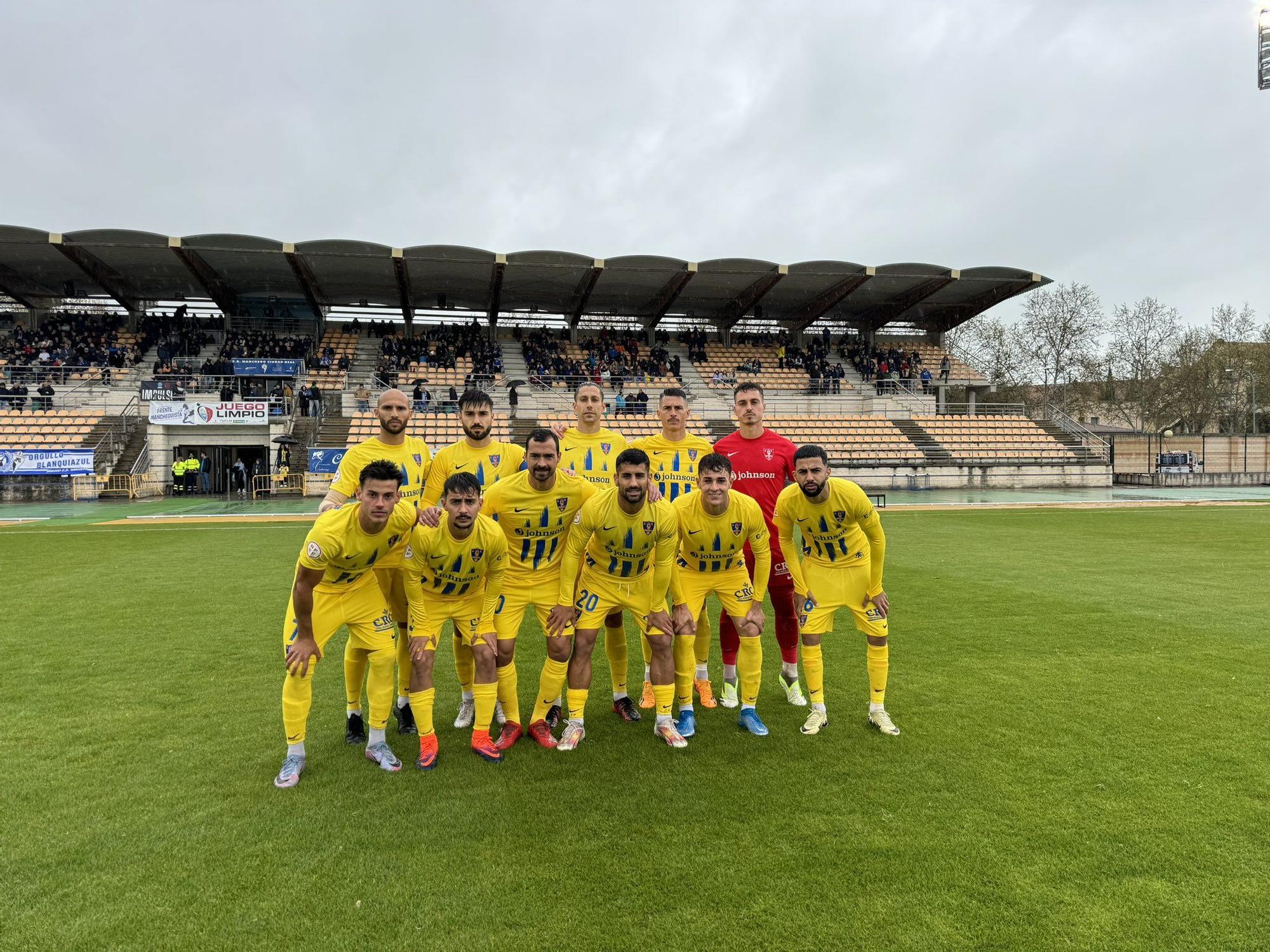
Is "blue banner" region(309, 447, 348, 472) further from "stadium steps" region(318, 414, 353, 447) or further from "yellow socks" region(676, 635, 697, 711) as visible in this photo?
"yellow socks" region(676, 635, 697, 711)

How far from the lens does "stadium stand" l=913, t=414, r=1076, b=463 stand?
Answer: 29.7 metres

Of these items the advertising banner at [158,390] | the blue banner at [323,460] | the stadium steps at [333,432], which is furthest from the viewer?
the stadium steps at [333,432]

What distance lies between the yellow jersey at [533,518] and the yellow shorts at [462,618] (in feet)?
0.98

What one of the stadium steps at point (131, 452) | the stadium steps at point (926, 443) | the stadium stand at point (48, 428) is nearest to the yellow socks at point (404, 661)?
the stadium steps at point (131, 452)

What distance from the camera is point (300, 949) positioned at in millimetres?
2457

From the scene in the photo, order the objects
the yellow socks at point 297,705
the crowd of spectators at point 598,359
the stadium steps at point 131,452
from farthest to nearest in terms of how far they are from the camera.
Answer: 1. the crowd of spectators at point 598,359
2. the stadium steps at point 131,452
3. the yellow socks at point 297,705

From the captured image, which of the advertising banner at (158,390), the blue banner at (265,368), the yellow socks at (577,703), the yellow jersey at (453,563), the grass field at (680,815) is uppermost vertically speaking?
the blue banner at (265,368)

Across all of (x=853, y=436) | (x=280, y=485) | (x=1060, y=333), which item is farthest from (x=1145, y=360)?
(x=280, y=485)

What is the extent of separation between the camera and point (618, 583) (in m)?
4.52

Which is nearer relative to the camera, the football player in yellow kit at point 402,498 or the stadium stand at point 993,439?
the football player in yellow kit at point 402,498

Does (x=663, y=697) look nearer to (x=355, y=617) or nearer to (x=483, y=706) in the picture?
(x=483, y=706)

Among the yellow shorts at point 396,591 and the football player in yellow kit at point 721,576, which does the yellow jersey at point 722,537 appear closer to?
the football player in yellow kit at point 721,576

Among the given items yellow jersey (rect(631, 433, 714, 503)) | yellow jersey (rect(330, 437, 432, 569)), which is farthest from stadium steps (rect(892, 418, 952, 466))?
yellow jersey (rect(330, 437, 432, 569))

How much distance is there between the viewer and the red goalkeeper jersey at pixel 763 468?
538 cm
